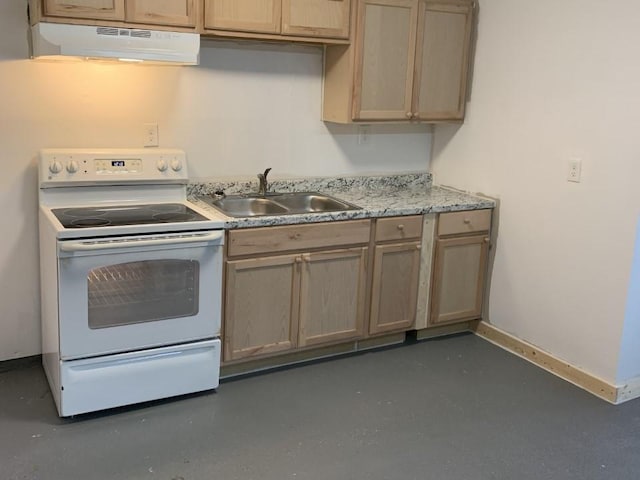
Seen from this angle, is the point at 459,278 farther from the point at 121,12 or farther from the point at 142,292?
the point at 121,12

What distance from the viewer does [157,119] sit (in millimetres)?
3383

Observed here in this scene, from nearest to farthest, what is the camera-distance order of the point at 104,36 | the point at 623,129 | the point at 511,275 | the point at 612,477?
the point at 612,477
the point at 104,36
the point at 623,129
the point at 511,275

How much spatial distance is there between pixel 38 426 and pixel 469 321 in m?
2.52

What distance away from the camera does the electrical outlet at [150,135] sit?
132 inches

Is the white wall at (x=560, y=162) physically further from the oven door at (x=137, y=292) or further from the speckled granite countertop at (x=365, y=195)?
the oven door at (x=137, y=292)

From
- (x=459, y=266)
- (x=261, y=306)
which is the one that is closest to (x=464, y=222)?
(x=459, y=266)

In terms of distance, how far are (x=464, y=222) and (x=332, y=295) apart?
0.92 meters

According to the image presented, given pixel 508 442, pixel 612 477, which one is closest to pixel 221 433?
pixel 508 442

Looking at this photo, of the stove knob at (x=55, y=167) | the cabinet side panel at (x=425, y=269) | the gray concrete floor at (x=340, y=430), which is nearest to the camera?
the gray concrete floor at (x=340, y=430)

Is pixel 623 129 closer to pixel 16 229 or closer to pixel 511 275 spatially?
pixel 511 275

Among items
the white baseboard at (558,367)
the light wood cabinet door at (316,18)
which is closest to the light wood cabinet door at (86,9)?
the light wood cabinet door at (316,18)

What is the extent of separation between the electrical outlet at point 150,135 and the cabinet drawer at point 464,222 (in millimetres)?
1627

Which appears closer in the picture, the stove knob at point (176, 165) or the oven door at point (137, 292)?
the oven door at point (137, 292)

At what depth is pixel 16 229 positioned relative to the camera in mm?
3172
